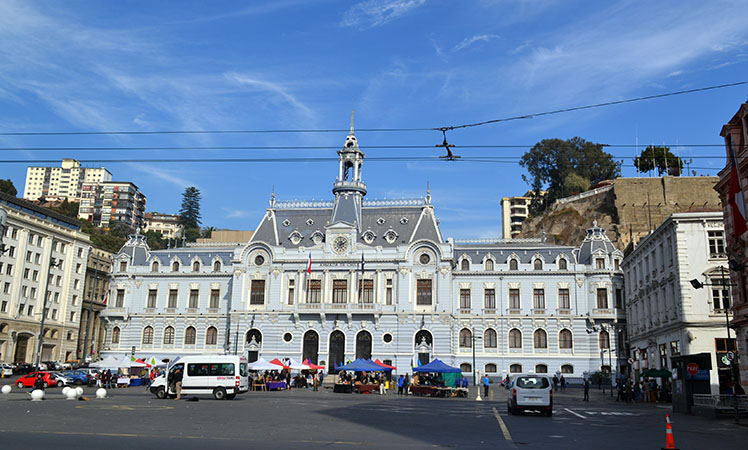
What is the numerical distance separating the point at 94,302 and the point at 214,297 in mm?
25285

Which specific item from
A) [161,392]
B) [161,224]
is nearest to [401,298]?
[161,392]

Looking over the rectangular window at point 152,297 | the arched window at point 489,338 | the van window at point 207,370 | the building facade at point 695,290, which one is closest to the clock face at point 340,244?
the arched window at point 489,338

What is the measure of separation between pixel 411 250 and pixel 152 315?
2948cm

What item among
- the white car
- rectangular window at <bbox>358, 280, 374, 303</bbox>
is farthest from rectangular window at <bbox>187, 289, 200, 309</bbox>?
the white car

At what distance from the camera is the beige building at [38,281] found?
70500 mm

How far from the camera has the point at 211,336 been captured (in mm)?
→ 69812

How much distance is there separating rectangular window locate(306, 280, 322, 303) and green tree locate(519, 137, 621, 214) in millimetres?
50504

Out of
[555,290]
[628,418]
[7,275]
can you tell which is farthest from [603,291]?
[7,275]

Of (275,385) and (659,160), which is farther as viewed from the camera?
(659,160)

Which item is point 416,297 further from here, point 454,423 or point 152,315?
point 454,423

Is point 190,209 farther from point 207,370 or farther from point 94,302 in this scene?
point 207,370

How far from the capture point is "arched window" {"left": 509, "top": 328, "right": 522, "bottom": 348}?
65188mm

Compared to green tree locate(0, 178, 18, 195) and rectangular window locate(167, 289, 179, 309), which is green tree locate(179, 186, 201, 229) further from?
rectangular window locate(167, 289, 179, 309)

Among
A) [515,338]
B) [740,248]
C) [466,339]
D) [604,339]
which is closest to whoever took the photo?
[740,248]
